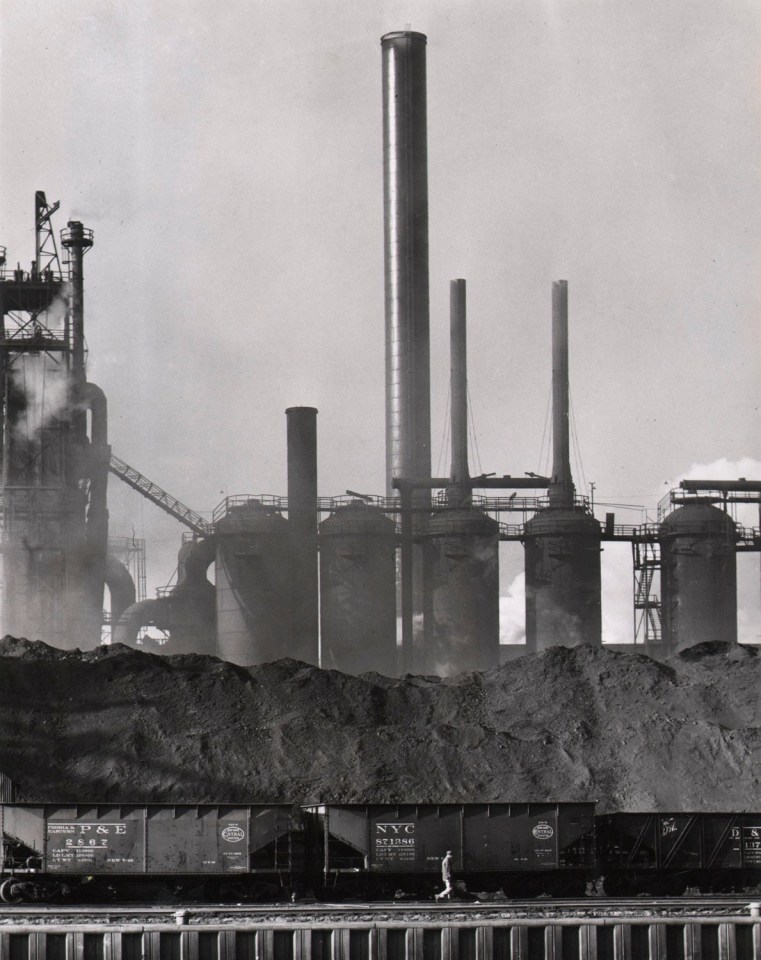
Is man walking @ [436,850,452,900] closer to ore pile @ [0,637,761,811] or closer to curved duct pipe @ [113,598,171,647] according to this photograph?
ore pile @ [0,637,761,811]

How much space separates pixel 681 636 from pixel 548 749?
20518 millimetres

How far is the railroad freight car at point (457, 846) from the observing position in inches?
838

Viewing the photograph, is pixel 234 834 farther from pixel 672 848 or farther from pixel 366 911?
pixel 672 848

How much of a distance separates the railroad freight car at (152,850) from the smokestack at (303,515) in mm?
24785

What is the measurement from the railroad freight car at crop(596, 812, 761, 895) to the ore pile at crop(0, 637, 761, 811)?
552 cm

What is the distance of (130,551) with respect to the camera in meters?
53.8

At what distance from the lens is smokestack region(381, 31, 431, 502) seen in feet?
169

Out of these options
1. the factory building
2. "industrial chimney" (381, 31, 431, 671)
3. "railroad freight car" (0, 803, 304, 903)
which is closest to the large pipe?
Result: the factory building

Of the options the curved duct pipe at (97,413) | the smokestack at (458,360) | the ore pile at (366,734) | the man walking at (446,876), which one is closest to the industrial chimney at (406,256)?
the smokestack at (458,360)

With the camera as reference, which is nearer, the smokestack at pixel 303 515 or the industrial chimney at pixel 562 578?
the smokestack at pixel 303 515

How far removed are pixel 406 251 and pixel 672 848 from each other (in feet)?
109

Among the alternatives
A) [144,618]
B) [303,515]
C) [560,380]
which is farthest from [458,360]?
[144,618]

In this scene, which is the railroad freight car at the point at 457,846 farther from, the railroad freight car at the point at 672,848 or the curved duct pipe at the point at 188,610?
the curved duct pipe at the point at 188,610

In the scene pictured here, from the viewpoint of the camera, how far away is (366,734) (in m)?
29.2
